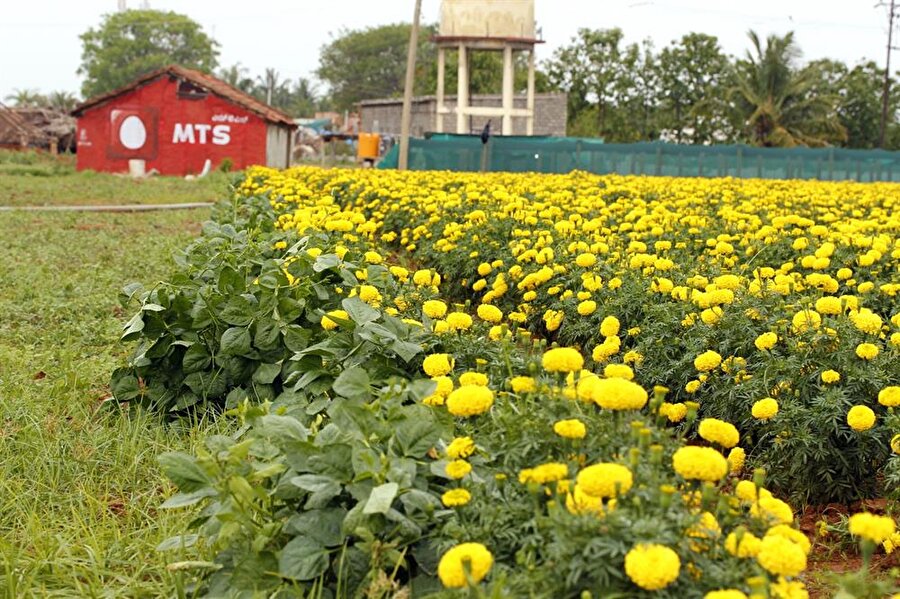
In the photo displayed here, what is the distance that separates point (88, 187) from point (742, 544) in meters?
27.2

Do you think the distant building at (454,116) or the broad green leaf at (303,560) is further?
the distant building at (454,116)

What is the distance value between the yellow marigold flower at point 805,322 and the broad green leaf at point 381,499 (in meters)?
2.45

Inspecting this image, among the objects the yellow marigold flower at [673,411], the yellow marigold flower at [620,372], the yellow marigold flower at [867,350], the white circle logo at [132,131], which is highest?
the white circle logo at [132,131]

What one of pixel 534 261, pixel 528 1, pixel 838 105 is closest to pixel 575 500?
pixel 534 261

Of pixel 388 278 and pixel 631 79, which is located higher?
pixel 631 79

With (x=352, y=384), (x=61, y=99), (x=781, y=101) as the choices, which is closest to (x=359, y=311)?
(x=352, y=384)

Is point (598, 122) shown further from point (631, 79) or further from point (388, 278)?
point (388, 278)

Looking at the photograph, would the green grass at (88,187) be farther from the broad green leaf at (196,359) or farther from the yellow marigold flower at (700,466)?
the yellow marigold flower at (700,466)

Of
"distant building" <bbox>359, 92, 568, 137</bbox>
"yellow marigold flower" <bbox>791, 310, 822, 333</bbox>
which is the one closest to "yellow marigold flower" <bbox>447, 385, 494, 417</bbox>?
"yellow marigold flower" <bbox>791, 310, 822, 333</bbox>

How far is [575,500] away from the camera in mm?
2209

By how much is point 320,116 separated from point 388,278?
8383 centimetres

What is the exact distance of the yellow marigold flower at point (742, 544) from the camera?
6.79ft

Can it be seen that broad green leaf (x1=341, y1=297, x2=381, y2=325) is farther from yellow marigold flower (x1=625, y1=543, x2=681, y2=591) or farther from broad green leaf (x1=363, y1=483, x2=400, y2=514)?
yellow marigold flower (x1=625, y1=543, x2=681, y2=591)

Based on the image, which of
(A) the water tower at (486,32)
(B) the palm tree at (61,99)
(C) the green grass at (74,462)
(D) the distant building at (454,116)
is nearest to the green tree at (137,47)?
(B) the palm tree at (61,99)
